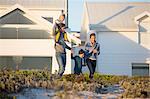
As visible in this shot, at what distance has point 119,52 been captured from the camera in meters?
33.7

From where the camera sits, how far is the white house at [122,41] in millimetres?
33281

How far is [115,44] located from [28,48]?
830cm

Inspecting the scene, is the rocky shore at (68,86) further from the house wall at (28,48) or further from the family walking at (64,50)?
the house wall at (28,48)

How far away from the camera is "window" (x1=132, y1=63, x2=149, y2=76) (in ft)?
109

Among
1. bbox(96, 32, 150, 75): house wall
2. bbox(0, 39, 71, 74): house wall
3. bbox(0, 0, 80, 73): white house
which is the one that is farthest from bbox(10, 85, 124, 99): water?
bbox(96, 32, 150, 75): house wall

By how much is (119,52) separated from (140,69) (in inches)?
78.6

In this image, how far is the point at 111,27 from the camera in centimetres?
3409

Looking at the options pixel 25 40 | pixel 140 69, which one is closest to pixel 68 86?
pixel 25 40

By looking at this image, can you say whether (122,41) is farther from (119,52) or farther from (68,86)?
(68,86)

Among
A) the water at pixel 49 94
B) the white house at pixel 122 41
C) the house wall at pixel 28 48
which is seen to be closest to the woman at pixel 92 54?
the water at pixel 49 94

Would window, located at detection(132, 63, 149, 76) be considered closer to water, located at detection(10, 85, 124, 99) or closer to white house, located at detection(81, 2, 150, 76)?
white house, located at detection(81, 2, 150, 76)

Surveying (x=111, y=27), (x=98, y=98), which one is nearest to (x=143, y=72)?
(x=111, y=27)

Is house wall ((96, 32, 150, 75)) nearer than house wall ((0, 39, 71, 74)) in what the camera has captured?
No

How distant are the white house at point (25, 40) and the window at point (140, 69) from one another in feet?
22.8
